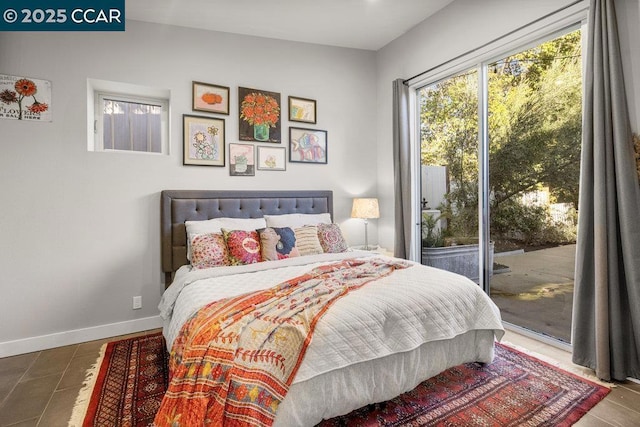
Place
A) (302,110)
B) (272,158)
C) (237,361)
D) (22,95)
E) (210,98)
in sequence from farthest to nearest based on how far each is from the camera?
(302,110) → (272,158) → (210,98) → (22,95) → (237,361)

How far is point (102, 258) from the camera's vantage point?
2.89 metres

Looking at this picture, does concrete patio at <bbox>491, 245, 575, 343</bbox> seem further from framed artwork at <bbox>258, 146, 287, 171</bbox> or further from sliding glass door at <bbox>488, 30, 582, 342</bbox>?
framed artwork at <bbox>258, 146, 287, 171</bbox>

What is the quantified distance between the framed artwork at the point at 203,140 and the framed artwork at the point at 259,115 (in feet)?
0.80

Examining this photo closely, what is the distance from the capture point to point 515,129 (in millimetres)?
2834

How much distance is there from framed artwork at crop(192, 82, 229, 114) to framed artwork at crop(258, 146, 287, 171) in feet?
1.82

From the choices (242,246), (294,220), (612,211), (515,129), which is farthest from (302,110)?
(612,211)

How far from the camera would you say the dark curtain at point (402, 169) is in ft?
12.1

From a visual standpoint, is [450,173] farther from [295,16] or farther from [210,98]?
[210,98]

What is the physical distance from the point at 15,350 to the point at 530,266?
4334 millimetres

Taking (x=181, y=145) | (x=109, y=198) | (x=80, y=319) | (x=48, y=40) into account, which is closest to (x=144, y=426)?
(x=80, y=319)

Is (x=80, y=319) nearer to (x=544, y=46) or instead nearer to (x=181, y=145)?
(x=181, y=145)

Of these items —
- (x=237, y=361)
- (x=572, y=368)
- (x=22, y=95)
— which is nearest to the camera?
(x=237, y=361)

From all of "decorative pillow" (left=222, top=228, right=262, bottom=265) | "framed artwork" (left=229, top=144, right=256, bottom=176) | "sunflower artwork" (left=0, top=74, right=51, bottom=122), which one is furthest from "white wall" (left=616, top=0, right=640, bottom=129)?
"sunflower artwork" (left=0, top=74, right=51, bottom=122)

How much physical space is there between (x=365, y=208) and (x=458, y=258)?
1.14 meters
